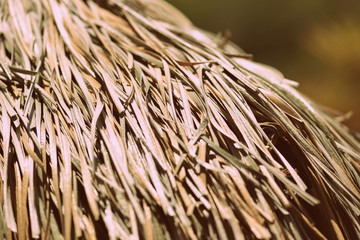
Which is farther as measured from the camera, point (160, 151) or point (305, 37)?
point (305, 37)

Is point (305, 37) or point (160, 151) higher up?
point (305, 37)

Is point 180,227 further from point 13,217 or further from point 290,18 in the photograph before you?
point 290,18

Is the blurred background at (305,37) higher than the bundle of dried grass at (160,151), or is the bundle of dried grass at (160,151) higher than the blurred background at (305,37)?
the blurred background at (305,37)

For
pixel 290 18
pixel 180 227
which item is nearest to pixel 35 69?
pixel 180 227

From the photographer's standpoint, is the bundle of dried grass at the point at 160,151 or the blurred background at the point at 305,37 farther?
the blurred background at the point at 305,37
